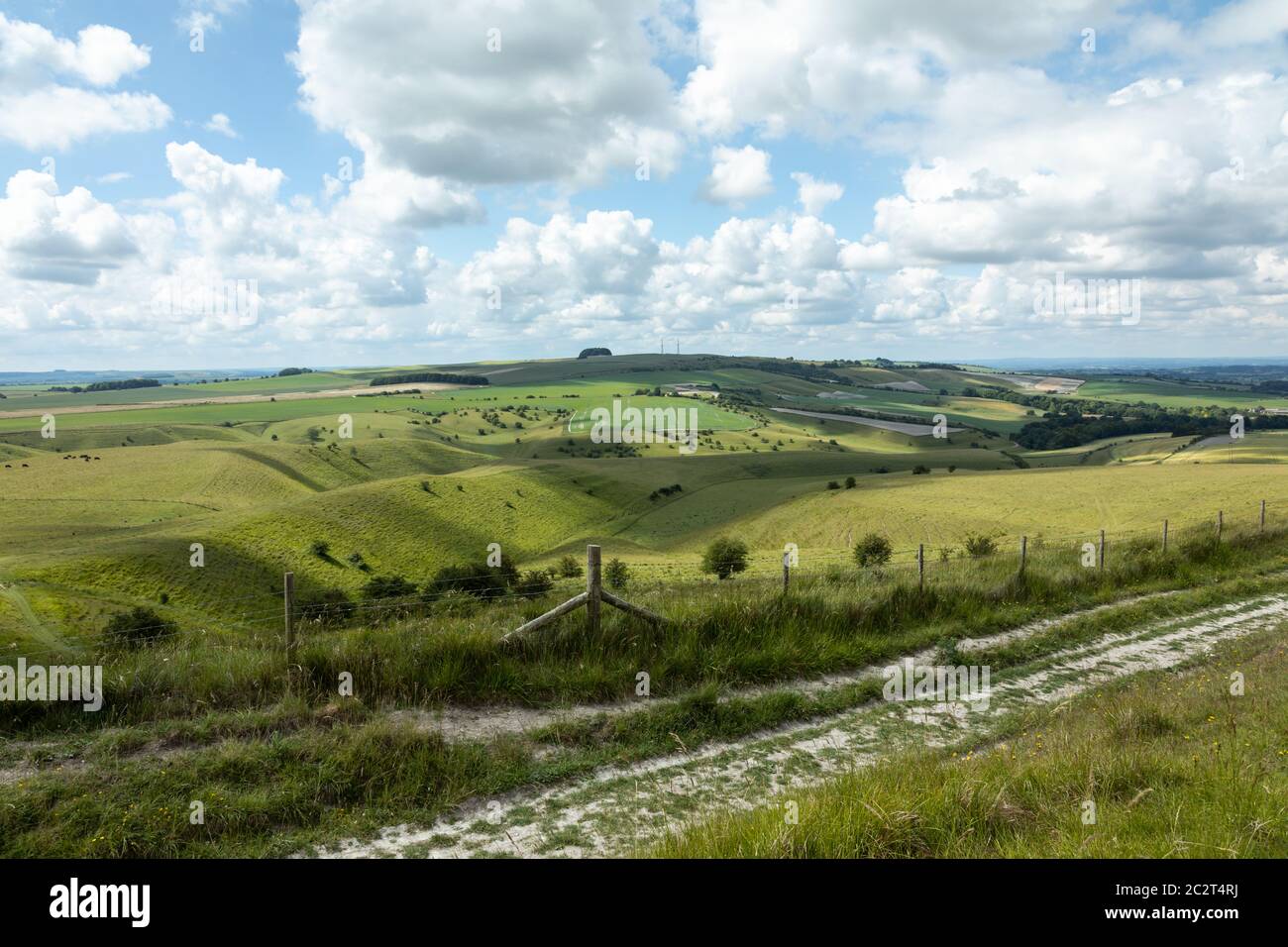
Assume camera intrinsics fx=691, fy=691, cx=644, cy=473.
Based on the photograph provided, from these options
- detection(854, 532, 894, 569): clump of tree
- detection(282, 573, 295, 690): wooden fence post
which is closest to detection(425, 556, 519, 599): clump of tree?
detection(854, 532, 894, 569): clump of tree

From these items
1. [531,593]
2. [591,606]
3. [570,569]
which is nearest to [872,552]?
[570,569]

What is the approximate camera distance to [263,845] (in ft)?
20.6

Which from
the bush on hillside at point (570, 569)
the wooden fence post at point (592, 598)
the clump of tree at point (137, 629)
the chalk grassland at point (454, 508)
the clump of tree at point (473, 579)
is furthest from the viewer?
the bush on hillside at point (570, 569)

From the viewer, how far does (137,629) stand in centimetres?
1177

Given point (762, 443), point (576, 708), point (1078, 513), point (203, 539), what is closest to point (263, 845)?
point (576, 708)

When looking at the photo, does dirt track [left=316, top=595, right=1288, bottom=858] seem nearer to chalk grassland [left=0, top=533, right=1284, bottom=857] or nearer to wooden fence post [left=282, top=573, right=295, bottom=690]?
chalk grassland [left=0, top=533, right=1284, bottom=857]

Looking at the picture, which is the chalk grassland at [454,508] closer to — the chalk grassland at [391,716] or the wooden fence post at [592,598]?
the chalk grassland at [391,716]

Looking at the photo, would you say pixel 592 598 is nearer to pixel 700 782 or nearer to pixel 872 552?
pixel 700 782

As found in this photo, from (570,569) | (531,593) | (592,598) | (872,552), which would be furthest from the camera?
(570,569)

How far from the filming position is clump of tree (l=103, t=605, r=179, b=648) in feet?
33.7

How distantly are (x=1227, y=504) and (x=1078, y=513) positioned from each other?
35.8ft

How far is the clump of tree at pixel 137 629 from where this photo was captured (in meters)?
10.3

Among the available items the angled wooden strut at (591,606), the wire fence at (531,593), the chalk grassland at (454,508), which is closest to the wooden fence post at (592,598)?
the angled wooden strut at (591,606)

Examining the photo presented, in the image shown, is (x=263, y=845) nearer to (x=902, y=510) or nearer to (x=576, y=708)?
(x=576, y=708)
